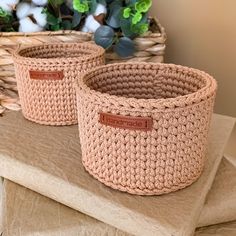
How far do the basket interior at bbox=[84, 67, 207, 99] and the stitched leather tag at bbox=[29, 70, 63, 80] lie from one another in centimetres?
7

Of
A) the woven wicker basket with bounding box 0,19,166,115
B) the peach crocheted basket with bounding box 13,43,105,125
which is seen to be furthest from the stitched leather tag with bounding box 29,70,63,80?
the woven wicker basket with bounding box 0,19,166,115

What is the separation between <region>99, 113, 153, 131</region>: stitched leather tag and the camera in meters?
0.41

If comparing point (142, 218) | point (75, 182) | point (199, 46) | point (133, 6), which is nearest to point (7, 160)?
point (75, 182)

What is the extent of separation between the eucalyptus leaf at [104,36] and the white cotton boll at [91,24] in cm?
2

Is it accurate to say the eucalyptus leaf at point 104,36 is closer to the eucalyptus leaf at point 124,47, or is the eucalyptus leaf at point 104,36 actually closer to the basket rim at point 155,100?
the eucalyptus leaf at point 124,47

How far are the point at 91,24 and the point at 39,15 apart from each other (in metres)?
0.10

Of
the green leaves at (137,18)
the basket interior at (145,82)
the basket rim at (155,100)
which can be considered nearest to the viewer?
the basket rim at (155,100)

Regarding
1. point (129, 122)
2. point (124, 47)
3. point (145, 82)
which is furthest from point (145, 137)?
point (124, 47)

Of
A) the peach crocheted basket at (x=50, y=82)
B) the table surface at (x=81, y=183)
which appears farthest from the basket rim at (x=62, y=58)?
the table surface at (x=81, y=183)

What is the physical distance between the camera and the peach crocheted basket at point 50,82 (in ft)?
1.87

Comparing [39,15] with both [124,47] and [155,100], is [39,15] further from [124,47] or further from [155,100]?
[155,100]

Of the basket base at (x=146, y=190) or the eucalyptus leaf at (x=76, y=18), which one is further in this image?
the eucalyptus leaf at (x=76, y=18)

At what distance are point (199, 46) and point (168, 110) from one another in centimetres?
47

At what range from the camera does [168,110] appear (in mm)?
404
